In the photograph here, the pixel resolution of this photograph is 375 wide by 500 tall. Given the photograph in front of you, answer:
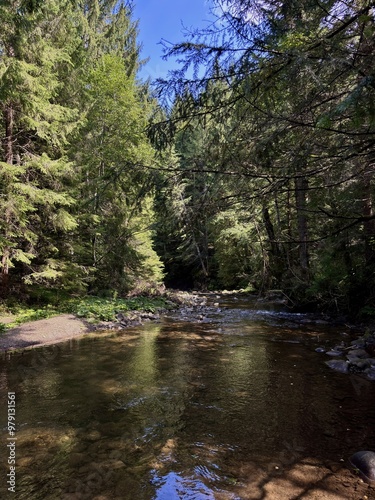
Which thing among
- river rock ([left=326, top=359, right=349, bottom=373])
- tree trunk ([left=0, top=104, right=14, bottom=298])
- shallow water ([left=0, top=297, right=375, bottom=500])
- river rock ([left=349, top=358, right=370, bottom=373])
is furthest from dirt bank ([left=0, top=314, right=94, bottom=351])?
river rock ([left=349, top=358, right=370, bottom=373])

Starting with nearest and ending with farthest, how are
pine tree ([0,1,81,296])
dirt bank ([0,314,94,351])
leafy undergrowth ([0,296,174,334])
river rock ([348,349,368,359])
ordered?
river rock ([348,349,368,359])
dirt bank ([0,314,94,351])
pine tree ([0,1,81,296])
leafy undergrowth ([0,296,174,334])

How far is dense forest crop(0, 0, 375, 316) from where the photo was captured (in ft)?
12.5

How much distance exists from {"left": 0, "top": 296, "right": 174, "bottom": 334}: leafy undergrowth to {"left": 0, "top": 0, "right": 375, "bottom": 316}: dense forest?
91 centimetres

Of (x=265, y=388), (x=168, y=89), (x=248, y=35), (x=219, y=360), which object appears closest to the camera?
(x=248, y=35)

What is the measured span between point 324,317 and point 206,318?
167 inches

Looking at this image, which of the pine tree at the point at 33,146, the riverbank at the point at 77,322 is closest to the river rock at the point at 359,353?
the riverbank at the point at 77,322

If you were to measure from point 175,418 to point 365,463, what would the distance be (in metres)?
2.21

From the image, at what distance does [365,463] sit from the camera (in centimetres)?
317

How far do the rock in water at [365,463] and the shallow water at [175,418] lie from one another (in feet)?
0.41

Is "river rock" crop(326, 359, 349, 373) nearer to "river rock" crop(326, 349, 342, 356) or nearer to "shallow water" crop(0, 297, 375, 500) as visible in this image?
"shallow water" crop(0, 297, 375, 500)

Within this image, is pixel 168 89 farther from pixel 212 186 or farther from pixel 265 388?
pixel 265 388

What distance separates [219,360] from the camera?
688 centimetres

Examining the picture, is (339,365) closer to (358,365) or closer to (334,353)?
(358,365)

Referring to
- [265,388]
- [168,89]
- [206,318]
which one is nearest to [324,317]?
[206,318]
